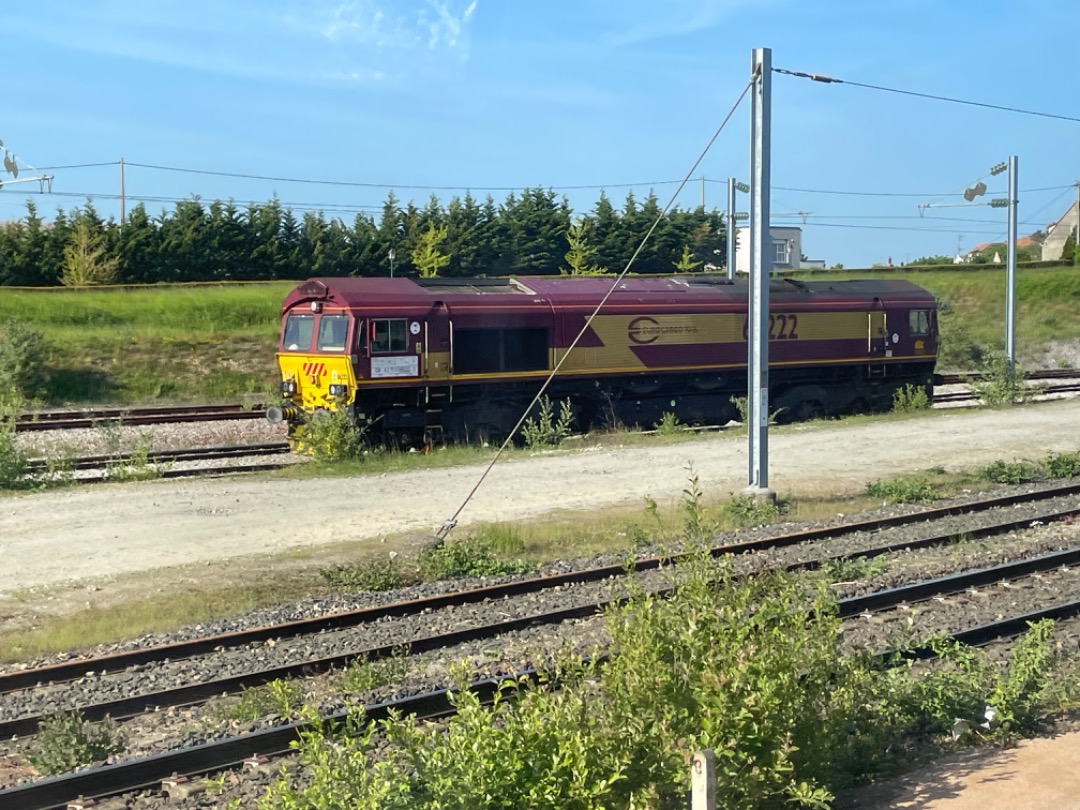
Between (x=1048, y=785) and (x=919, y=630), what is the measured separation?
4.02 meters

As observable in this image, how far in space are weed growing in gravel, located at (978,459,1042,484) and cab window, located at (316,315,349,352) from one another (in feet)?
35.7

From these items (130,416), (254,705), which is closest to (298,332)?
(130,416)

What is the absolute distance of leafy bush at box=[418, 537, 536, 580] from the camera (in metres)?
12.0

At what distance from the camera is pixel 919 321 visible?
93.0 feet

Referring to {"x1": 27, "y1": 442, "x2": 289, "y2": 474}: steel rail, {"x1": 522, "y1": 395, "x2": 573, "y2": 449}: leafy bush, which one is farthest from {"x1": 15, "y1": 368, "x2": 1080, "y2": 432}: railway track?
{"x1": 522, "y1": 395, "x2": 573, "y2": 449}: leafy bush

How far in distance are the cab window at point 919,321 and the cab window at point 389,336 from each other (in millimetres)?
13488

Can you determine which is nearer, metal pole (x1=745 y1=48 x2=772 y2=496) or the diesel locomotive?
metal pole (x1=745 y1=48 x2=772 y2=496)

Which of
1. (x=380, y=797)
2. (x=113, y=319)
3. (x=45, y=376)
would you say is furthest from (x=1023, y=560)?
(x=113, y=319)

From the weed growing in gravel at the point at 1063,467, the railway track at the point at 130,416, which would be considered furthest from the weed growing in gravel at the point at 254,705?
the railway track at the point at 130,416

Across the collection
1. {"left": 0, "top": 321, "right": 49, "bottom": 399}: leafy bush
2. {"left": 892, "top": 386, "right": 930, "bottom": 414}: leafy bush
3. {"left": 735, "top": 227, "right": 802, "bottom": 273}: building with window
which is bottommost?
{"left": 892, "top": 386, "right": 930, "bottom": 414}: leafy bush

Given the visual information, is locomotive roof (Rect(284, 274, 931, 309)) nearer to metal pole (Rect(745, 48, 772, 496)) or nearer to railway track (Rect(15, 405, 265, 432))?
railway track (Rect(15, 405, 265, 432))

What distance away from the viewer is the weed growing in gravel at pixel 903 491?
16.0m

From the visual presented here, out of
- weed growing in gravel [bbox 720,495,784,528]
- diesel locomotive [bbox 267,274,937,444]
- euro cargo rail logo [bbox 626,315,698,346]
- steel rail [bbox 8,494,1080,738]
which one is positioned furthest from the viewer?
euro cargo rail logo [bbox 626,315,698,346]

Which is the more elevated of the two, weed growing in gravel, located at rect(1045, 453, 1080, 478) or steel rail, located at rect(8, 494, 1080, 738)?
weed growing in gravel, located at rect(1045, 453, 1080, 478)
